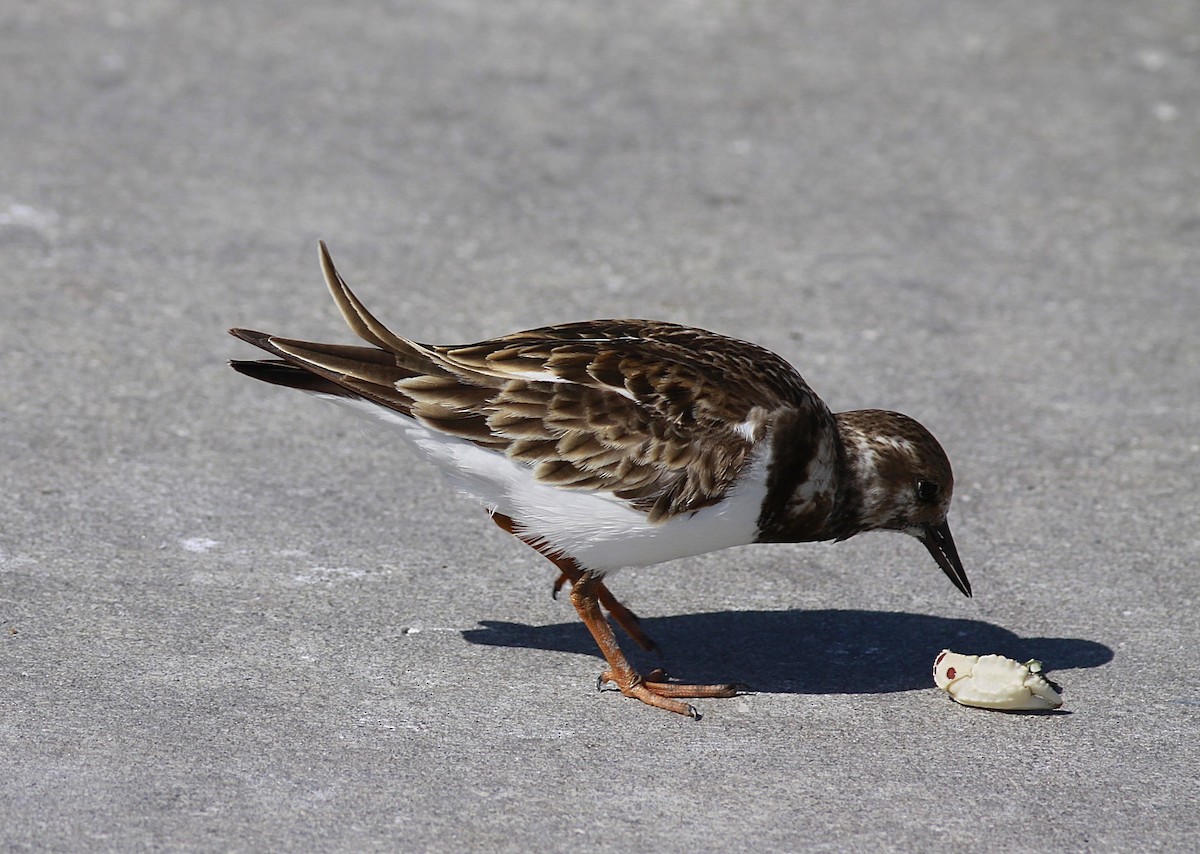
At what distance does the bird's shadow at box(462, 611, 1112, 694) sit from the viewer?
5.35 metres

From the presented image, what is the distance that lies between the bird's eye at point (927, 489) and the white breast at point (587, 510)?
2.15ft

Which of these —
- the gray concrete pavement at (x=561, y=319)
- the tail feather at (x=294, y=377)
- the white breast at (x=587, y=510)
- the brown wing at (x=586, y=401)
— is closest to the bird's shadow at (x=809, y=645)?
the gray concrete pavement at (x=561, y=319)

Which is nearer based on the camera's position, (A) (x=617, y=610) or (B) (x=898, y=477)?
(B) (x=898, y=477)

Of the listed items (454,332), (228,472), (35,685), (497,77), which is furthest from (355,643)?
(497,77)

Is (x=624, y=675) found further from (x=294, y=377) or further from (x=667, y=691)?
(x=294, y=377)

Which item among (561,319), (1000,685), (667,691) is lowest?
(667,691)

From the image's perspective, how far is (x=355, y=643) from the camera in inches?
210

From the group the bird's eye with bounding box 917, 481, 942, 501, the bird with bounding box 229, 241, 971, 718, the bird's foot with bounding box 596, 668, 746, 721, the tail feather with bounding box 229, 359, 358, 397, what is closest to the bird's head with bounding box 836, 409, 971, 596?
the bird's eye with bounding box 917, 481, 942, 501

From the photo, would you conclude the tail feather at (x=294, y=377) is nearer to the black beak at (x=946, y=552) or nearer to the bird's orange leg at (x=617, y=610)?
the bird's orange leg at (x=617, y=610)

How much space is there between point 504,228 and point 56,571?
3.89 meters

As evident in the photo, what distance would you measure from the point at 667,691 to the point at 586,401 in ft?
3.32

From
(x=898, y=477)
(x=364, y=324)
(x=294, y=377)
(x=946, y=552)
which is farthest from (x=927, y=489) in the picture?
(x=294, y=377)

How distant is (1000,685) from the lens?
4.99 m

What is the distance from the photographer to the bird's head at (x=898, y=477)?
5.34m
